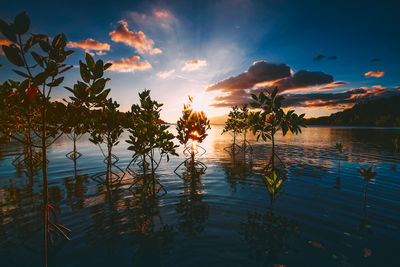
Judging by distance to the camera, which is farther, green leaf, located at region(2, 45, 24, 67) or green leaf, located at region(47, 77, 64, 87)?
green leaf, located at region(47, 77, 64, 87)

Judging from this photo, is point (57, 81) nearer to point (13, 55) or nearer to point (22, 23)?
point (13, 55)

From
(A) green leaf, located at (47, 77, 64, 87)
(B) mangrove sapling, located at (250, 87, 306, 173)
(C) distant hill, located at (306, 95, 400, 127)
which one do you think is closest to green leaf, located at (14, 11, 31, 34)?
(A) green leaf, located at (47, 77, 64, 87)

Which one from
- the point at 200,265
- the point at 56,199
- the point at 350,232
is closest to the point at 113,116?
the point at 56,199

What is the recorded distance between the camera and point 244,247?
185 inches

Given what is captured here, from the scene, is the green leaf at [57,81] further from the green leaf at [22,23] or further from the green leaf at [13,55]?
the green leaf at [22,23]

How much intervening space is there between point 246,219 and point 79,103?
6.42 m

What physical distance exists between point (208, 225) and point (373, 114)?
226 m

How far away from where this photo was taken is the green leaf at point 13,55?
2.60 meters

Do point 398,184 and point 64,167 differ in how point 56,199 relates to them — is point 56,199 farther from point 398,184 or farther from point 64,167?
point 398,184

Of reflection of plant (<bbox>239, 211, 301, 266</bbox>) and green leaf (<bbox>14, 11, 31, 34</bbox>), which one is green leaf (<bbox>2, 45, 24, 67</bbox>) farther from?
reflection of plant (<bbox>239, 211, 301, 266</bbox>)

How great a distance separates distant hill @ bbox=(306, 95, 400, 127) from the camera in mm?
139188

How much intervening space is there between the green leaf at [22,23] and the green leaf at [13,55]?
30 cm

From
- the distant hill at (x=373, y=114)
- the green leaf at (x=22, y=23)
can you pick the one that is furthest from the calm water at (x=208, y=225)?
the distant hill at (x=373, y=114)

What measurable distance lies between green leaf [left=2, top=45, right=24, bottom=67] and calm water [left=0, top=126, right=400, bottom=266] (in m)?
4.66
